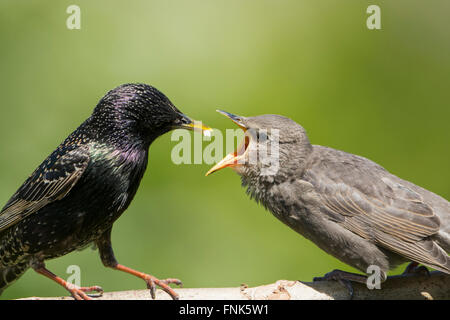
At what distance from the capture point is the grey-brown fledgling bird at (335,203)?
422 cm

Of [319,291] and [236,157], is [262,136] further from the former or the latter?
[319,291]

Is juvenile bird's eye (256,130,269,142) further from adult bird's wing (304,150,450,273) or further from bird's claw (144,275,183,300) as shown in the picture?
bird's claw (144,275,183,300)

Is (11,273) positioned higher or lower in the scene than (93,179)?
lower

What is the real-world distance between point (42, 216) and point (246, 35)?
14.2 ft

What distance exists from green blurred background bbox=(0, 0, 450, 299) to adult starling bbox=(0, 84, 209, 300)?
1.92 metres

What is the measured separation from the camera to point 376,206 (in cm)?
434

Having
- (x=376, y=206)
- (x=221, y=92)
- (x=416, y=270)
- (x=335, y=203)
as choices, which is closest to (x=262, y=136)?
(x=335, y=203)

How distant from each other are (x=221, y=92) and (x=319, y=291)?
11.0 ft

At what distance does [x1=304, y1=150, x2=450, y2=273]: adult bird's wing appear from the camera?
4.20 meters

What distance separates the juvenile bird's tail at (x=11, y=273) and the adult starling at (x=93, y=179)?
21 cm

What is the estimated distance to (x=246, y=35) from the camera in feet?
24.9

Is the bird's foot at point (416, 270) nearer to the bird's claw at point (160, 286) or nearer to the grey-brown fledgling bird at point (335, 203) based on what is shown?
the grey-brown fledgling bird at point (335, 203)

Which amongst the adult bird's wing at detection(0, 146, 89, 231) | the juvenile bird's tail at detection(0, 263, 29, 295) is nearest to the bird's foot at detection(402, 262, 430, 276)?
the adult bird's wing at detection(0, 146, 89, 231)
